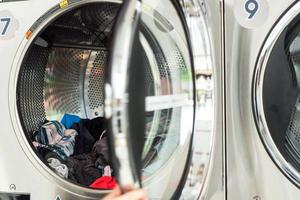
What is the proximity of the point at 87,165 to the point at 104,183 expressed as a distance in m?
0.13

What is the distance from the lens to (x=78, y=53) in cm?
183

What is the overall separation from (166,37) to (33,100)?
1.96 ft

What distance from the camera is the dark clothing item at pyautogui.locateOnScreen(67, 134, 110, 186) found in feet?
5.15

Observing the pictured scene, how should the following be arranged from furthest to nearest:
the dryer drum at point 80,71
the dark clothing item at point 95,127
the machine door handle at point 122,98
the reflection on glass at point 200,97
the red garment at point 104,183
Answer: the dark clothing item at point 95,127
the red garment at point 104,183
the dryer drum at point 80,71
the reflection on glass at point 200,97
the machine door handle at point 122,98

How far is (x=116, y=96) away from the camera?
33.1 inches

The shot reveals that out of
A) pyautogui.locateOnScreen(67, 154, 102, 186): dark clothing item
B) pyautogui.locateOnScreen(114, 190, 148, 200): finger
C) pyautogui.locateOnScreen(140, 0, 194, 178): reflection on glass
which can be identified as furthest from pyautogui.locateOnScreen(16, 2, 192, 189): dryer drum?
pyautogui.locateOnScreen(114, 190, 148, 200): finger

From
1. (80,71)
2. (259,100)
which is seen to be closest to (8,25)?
(80,71)

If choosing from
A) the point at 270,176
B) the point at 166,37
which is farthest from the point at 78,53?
the point at 270,176

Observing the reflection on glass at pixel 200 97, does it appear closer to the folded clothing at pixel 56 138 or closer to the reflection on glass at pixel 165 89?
the reflection on glass at pixel 165 89

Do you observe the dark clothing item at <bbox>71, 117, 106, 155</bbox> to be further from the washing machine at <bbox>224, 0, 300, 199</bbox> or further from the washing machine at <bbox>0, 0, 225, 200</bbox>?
the washing machine at <bbox>224, 0, 300, 199</bbox>

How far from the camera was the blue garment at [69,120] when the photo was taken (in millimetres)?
1798

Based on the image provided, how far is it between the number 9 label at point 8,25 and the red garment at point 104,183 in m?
0.51

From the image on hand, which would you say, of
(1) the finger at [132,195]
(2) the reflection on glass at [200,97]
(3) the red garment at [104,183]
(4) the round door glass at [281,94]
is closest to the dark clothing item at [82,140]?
(3) the red garment at [104,183]

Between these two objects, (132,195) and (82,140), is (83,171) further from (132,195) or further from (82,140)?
(132,195)
